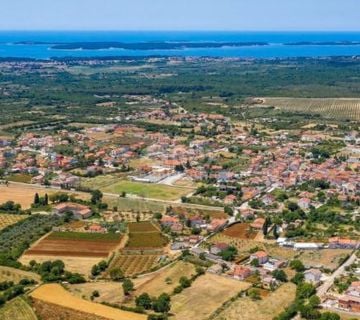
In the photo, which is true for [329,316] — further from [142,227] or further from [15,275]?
[142,227]

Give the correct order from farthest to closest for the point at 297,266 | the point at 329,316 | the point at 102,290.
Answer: the point at 297,266 < the point at 102,290 < the point at 329,316

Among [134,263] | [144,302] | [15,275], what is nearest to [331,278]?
[144,302]

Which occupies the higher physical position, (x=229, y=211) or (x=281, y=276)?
(x=281, y=276)

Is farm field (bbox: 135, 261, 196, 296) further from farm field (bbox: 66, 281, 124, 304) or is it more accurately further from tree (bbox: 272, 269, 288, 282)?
tree (bbox: 272, 269, 288, 282)

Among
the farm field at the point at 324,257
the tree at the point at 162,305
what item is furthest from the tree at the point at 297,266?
the tree at the point at 162,305

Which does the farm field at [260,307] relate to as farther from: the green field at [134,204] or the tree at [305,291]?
the green field at [134,204]

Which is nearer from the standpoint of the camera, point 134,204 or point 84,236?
point 84,236
